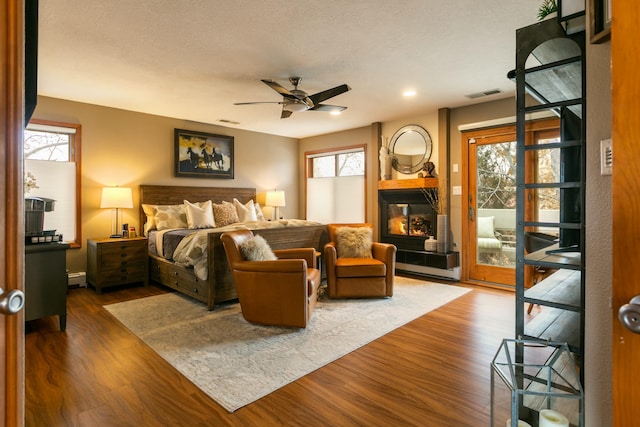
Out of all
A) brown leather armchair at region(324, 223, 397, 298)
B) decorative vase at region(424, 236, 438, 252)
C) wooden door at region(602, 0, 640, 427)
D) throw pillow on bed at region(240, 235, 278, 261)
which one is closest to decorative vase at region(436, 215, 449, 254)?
decorative vase at region(424, 236, 438, 252)

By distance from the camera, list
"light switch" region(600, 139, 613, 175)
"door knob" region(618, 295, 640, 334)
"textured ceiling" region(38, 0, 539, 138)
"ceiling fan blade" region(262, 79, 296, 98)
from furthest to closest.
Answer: "ceiling fan blade" region(262, 79, 296, 98)
"textured ceiling" region(38, 0, 539, 138)
"light switch" region(600, 139, 613, 175)
"door knob" region(618, 295, 640, 334)

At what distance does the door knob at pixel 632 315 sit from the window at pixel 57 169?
5.53 m

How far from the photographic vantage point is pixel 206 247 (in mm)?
3650

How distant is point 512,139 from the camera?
14.8ft

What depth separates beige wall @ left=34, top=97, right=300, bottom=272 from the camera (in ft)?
15.5

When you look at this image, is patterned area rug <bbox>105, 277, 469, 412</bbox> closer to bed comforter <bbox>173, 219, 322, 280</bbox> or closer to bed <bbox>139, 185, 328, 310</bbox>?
bed <bbox>139, 185, 328, 310</bbox>

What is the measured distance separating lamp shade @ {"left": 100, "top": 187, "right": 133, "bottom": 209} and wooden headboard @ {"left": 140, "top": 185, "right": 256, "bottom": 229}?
1.64 ft

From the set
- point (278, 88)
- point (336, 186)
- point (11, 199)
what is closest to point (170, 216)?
point (278, 88)

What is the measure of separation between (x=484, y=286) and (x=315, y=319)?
275cm

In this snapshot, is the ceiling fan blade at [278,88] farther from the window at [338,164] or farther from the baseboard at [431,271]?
the baseboard at [431,271]

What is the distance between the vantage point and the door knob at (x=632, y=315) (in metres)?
0.60

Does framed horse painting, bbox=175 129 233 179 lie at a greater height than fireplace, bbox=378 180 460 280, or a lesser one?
greater

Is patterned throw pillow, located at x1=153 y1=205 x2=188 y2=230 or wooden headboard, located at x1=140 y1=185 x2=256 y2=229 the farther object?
wooden headboard, located at x1=140 y1=185 x2=256 y2=229

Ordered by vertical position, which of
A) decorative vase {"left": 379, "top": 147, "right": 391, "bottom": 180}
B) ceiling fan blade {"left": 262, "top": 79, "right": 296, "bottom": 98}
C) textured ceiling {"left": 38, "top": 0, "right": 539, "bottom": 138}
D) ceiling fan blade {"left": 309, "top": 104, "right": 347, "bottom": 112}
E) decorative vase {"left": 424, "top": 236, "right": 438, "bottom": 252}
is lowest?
decorative vase {"left": 424, "top": 236, "right": 438, "bottom": 252}
